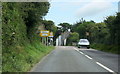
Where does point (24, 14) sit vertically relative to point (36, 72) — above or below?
above

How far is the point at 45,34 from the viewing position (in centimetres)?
4000

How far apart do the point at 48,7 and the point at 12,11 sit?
38.2 ft

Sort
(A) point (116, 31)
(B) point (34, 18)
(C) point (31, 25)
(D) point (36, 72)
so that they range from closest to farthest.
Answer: (D) point (36, 72) < (B) point (34, 18) < (C) point (31, 25) < (A) point (116, 31)

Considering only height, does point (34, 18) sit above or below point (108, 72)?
above

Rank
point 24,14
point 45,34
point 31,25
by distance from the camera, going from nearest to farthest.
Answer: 1. point 24,14
2. point 31,25
3. point 45,34

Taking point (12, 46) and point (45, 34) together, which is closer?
point (12, 46)

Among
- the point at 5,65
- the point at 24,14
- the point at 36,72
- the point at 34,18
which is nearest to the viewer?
the point at 5,65

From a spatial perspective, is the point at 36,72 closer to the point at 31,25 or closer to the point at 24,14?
the point at 24,14

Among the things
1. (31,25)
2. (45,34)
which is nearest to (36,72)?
(31,25)

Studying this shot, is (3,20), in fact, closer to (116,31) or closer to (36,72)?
(36,72)

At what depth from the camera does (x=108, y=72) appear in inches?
473

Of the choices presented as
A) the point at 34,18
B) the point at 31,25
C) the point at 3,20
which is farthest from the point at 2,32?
the point at 31,25

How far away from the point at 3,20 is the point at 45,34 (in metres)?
27.4

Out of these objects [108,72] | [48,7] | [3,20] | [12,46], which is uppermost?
[48,7]
